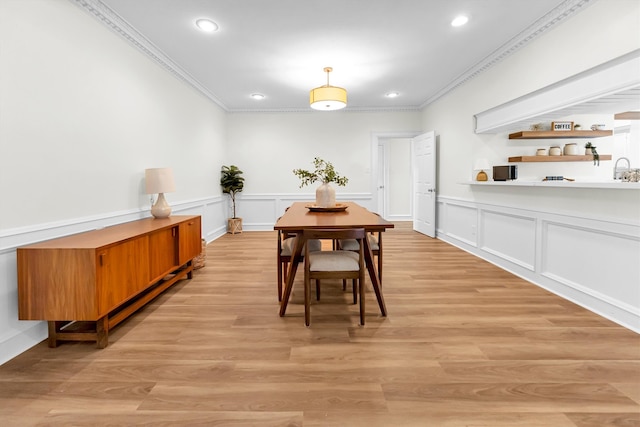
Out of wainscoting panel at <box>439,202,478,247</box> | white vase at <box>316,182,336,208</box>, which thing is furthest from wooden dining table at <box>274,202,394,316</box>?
wainscoting panel at <box>439,202,478,247</box>

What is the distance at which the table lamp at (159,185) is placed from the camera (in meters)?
3.31

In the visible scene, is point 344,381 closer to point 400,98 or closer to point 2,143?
point 2,143

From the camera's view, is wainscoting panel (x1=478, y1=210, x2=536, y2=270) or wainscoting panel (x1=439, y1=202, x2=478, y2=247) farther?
wainscoting panel (x1=439, y1=202, x2=478, y2=247)

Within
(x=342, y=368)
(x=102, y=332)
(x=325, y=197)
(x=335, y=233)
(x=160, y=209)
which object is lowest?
(x=342, y=368)

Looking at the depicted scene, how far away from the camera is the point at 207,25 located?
10.8 ft

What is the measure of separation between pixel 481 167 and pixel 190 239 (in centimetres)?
359

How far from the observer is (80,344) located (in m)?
2.22

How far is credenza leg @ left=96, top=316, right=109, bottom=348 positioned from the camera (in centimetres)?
214

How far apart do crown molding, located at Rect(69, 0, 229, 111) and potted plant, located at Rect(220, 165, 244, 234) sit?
202 cm

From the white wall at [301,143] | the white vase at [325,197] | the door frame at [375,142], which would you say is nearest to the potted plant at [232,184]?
the white wall at [301,143]

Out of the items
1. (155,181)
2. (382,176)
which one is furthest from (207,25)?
(382,176)

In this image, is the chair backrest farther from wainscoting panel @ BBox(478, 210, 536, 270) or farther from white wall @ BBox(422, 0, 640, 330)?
wainscoting panel @ BBox(478, 210, 536, 270)

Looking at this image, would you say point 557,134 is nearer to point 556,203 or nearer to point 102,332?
point 556,203

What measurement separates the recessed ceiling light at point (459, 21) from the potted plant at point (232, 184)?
4.67m
